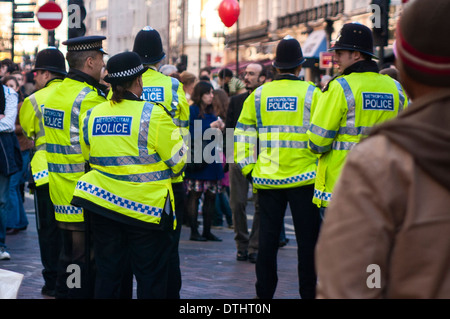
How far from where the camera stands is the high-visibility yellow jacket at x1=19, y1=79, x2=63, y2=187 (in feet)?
24.1

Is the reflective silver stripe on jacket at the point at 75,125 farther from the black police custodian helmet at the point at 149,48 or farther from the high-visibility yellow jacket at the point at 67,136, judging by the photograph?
the black police custodian helmet at the point at 149,48

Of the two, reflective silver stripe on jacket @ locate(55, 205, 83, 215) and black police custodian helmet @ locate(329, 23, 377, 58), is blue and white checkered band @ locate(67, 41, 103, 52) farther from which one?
black police custodian helmet @ locate(329, 23, 377, 58)

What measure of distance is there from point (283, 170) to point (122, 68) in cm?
167

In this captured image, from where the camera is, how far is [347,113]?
19.2 ft

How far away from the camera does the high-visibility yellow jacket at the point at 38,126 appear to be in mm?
7348

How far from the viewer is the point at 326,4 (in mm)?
39594

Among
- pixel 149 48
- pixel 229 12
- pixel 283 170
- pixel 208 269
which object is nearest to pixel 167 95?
pixel 149 48

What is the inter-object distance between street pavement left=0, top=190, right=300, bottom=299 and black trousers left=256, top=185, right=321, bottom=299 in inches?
27.3

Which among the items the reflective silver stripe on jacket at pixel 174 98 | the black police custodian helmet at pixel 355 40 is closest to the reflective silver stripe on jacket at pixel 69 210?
the reflective silver stripe on jacket at pixel 174 98

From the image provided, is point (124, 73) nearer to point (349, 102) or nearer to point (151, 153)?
point (151, 153)

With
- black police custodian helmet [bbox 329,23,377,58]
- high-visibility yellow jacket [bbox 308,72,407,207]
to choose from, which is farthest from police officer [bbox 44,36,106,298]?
black police custodian helmet [bbox 329,23,377,58]

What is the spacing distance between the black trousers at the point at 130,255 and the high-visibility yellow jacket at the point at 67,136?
1.13 meters
